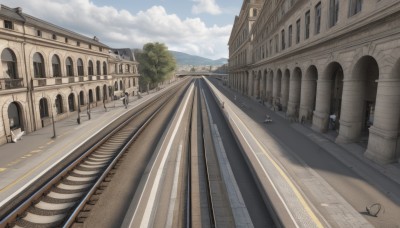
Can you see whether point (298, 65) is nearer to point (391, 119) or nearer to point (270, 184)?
point (391, 119)

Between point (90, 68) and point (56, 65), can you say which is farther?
point (90, 68)

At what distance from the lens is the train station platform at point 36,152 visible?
1159cm

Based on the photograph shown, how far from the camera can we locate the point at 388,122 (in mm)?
12703

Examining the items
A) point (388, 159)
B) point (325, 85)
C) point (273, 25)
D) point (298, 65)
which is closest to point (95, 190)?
point (388, 159)

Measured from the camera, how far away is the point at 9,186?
1116 cm

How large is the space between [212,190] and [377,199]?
7.27 m

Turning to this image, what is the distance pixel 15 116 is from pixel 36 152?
7.84 metres

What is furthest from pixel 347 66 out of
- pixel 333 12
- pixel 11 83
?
pixel 11 83

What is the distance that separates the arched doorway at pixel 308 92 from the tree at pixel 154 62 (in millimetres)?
48639

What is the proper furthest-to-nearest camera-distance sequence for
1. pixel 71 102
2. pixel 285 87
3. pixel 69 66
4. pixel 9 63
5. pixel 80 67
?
1. pixel 80 67
2. pixel 71 102
3. pixel 285 87
4. pixel 69 66
5. pixel 9 63

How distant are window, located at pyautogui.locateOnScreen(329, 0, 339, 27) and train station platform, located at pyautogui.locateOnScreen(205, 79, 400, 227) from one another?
955 centimetres

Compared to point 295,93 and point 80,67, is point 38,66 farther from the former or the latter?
point 295,93

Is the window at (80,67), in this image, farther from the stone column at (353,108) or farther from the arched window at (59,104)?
the stone column at (353,108)

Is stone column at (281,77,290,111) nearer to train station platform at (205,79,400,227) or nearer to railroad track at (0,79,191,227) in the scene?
train station platform at (205,79,400,227)
